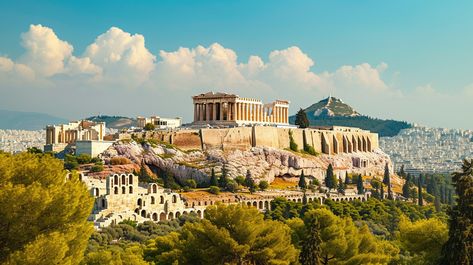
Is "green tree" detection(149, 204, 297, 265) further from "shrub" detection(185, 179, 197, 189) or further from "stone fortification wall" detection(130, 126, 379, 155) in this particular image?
"stone fortification wall" detection(130, 126, 379, 155)

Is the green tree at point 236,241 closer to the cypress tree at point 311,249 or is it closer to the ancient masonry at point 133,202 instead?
the cypress tree at point 311,249

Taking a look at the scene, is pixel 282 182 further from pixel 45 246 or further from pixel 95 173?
pixel 45 246

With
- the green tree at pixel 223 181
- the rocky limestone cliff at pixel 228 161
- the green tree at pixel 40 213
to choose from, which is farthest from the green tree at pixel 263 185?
the green tree at pixel 40 213

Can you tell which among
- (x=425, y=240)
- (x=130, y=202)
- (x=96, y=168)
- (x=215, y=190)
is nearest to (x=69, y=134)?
(x=96, y=168)

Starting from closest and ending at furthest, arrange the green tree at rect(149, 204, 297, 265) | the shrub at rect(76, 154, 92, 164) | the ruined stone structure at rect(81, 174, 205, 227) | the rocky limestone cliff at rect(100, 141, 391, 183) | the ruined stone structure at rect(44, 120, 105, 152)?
the green tree at rect(149, 204, 297, 265), the ruined stone structure at rect(81, 174, 205, 227), the shrub at rect(76, 154, 92, 164), the rocky limestone cliff at rect(100, 141, 391, 183), the ruined stone structure at rect(44, 120, 105, 152)

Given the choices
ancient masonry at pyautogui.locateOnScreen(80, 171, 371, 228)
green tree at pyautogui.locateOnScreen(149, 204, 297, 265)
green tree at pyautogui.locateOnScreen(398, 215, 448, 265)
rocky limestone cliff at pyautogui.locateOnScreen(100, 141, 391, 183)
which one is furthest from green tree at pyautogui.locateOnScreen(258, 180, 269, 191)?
green tree at pyautogui.locateOnScreen(149, 204, 297, 265)
